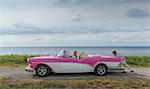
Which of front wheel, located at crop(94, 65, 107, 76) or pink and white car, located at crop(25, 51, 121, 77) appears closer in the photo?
pink and white car, located at crop(25, 51, 121, 77)

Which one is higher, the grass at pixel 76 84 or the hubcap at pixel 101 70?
the hubcap at pixel 101 70

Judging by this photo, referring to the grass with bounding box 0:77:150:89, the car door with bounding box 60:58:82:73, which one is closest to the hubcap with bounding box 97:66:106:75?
the car door with bounding box 60:58:82:73

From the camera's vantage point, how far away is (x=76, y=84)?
11156mm

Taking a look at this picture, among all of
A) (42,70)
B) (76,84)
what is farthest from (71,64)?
(76,84)

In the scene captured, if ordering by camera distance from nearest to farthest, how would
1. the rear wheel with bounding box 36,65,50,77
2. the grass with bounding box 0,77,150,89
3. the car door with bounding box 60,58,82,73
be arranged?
the grass with bounding box 0,77,150,89 → the rear wheel with bounding box 36,65,50,77 → the car door with bounding box 60,58,82,73

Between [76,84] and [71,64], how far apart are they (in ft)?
7.43

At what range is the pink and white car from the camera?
43.3ft

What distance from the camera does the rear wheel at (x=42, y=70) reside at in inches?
518

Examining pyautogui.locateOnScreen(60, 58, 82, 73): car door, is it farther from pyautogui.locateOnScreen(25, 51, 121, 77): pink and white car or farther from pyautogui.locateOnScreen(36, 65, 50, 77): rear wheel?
pyautogui.locateOnScreen(36, 65, 50, 77): rear wheel

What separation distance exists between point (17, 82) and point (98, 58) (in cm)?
368

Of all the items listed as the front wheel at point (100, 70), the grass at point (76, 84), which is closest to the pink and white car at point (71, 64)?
the front wheel at point (100, 70)

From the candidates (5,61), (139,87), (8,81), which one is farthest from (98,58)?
(5,61)

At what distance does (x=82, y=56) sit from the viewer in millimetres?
13742

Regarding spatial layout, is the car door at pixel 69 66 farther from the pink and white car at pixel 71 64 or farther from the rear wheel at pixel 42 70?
the rear wheel at pixel 42 70
